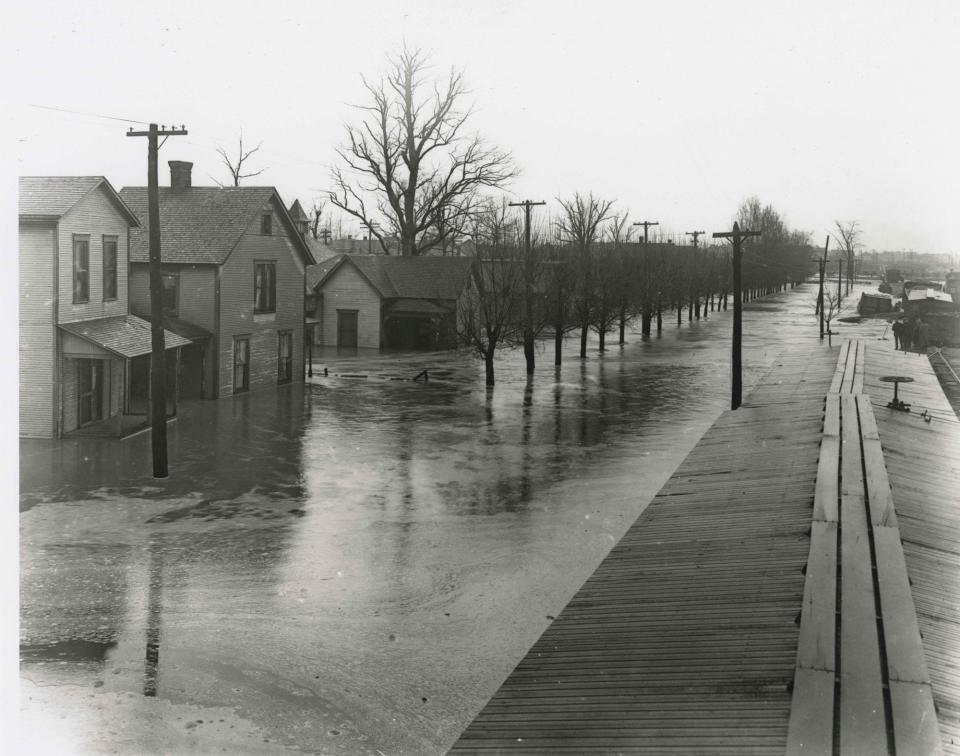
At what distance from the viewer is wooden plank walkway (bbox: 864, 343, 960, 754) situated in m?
6.89

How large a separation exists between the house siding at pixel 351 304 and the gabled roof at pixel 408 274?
0.45 m

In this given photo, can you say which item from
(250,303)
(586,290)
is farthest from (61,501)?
(586,290)

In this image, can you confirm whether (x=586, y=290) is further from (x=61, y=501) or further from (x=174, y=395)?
(x=61, y=501)

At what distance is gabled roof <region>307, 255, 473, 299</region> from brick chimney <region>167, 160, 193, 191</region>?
57.2 ft

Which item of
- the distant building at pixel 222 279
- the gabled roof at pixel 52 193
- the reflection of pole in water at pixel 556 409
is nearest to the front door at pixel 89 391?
the gabled roof at pixel 52 193

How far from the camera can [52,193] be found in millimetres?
24000

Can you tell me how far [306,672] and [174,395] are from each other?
1867 cm

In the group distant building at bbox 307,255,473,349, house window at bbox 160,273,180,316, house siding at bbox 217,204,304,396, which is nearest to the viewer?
house window at bbox 160,273,180,316

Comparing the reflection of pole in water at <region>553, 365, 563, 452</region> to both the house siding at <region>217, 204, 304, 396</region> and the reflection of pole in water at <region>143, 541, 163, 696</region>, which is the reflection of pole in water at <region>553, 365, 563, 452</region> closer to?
the house siding at <region>217, 204, 304, 396</region>

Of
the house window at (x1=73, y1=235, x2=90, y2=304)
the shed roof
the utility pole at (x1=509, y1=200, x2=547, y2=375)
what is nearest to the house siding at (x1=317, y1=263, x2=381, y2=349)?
the shed roof

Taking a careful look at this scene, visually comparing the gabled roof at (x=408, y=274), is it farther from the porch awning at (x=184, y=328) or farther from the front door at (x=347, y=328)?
the porch awning at (x=184, y=328)

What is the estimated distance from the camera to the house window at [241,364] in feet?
109

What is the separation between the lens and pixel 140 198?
35594mm

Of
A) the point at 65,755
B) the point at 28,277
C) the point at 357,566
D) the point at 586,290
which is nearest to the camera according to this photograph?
the point at 65,755
